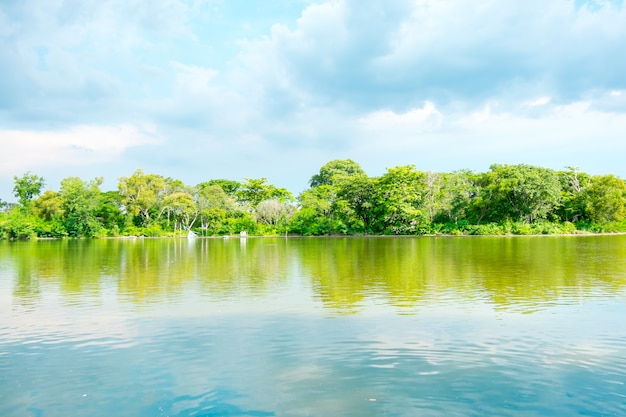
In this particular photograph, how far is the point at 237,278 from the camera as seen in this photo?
15.7 metres

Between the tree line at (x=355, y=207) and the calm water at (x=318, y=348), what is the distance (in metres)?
38.8

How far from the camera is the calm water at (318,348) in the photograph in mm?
5172

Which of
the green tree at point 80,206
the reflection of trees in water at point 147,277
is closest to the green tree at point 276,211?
the green tree at point 80,206

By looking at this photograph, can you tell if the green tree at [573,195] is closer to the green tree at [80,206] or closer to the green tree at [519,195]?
the green tree at [519,195]

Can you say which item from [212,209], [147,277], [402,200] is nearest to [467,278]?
[147,277]

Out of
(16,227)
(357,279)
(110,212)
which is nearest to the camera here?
(357,279)

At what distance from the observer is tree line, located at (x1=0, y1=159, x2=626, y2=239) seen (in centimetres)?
5019

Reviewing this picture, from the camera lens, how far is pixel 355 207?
→ 183 ft

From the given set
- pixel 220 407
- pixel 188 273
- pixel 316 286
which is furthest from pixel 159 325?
pixel 188 273

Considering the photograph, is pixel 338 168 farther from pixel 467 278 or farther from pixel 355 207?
pixel 467 278

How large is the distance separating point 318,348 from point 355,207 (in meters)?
49.0

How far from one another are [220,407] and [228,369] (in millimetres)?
1171

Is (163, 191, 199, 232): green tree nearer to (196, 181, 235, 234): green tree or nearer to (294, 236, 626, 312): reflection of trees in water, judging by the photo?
(196, 181, 235, 234): green tree

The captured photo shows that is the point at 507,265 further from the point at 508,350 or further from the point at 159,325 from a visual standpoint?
the point at 159,325
